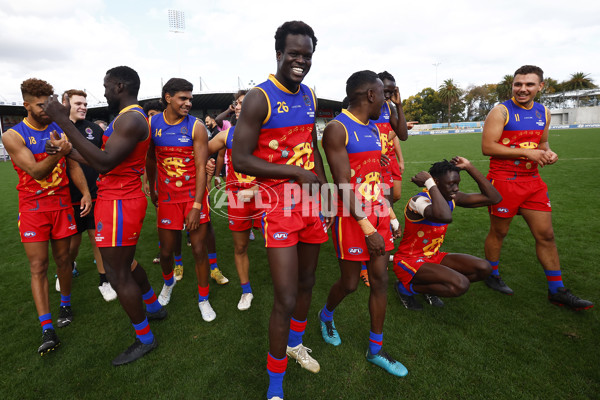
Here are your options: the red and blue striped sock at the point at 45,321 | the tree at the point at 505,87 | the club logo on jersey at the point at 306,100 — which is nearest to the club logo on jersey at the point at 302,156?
the club logo on jersey at the point at 306,100

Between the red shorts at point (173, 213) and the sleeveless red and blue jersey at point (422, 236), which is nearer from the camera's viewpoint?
the sleeveless red and blue jersey at point (422, 236)

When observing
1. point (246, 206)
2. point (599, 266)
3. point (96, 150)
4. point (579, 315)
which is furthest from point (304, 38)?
point (599, 266)

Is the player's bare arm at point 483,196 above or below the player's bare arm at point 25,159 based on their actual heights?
below

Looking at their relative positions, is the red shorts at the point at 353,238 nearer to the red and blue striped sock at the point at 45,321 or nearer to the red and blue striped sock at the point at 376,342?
the red and blue striped sock at the point at 376,342

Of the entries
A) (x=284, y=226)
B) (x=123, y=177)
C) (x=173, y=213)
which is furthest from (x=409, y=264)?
(x=123, y=177)

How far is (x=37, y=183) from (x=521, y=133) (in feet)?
17.2

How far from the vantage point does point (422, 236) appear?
3.36 metres

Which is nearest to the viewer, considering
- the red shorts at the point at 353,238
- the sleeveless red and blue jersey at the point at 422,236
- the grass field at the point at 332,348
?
the grass field at the point at 332,348

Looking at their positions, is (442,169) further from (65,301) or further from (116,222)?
(65,301)

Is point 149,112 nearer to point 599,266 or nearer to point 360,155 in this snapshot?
point 360,155

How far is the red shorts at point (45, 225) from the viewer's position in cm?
304

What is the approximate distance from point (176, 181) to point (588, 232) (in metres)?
6.80

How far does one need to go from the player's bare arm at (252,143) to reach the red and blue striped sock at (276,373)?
130 centimetres

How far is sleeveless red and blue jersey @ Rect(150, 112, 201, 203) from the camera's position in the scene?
3.37m
